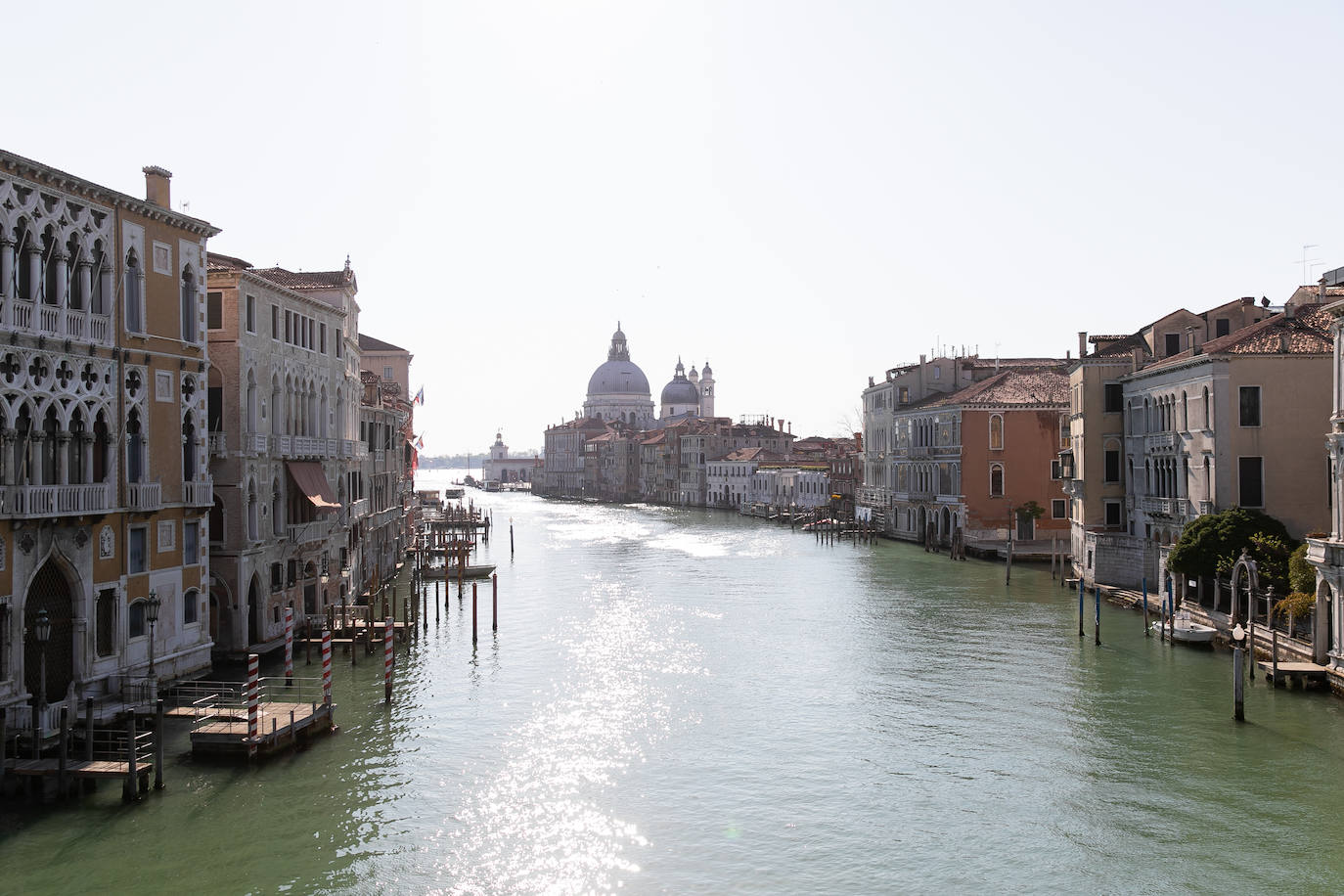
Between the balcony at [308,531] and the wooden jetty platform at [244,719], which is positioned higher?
the balcony at [308,531]

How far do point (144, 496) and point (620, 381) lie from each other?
12996cm

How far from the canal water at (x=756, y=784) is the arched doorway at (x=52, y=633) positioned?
1.76 meters

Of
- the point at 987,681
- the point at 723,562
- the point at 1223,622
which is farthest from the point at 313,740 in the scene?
the point at 723,562

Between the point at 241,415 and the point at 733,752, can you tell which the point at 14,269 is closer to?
the point at 241,415

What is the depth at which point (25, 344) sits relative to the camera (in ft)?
50.5

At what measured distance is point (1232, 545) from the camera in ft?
79.6

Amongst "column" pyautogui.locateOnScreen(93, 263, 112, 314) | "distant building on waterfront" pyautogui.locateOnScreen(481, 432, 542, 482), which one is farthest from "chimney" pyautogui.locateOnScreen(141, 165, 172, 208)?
"distant building on waterfront" pyautogui.locateOnScreen(481, 432, 542, 482)

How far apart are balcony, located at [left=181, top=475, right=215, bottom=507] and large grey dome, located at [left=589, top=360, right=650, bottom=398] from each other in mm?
127411

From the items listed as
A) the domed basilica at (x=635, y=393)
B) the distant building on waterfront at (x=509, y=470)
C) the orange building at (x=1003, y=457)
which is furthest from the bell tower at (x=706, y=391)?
the orange building at (x=1003, y=457)

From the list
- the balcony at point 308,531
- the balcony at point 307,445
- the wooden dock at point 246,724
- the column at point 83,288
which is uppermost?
the column at point 83,288

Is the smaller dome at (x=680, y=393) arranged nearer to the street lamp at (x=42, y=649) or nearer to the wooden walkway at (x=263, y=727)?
the wooden walkway at (x=263, y=727)

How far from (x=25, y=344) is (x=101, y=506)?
2510mm

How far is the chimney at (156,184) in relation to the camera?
18.7 meters

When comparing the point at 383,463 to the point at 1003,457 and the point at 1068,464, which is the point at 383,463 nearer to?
the point at 1068,464
